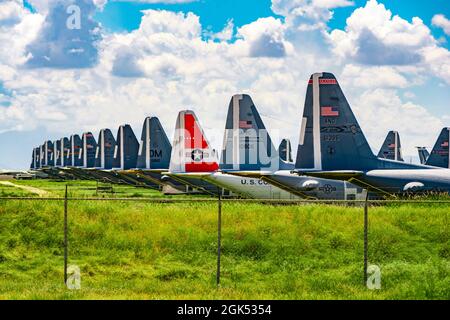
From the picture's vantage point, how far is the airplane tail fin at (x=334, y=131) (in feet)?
103

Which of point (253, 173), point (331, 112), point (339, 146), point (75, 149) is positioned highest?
point (331, 112)

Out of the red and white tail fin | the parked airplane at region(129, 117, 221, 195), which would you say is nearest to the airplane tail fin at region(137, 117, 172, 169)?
the parked airplane at region(129, 117, 221, 195)

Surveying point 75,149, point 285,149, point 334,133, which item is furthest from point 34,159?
point 334,133

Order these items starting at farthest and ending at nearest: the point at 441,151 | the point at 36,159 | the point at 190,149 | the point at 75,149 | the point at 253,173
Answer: the point at 36,159 → the point at 75,149 → the point at 441,151 → the point at 190,149 → the point at 253,173

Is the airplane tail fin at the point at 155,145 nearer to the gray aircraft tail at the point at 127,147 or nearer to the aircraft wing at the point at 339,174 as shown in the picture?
the gray aircraft tail at the point at 127,147

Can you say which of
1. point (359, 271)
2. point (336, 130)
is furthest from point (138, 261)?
point (336, 130)

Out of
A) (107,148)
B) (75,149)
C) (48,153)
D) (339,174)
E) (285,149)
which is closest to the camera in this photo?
(339,174)

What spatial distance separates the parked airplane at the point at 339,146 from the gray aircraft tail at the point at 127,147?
4025cm

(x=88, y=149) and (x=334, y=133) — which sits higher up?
(x=88, y=149)

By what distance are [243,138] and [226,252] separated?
18964 millimetres

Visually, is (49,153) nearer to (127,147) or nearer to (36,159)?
(36,159)

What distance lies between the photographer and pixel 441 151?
55938 millimetres

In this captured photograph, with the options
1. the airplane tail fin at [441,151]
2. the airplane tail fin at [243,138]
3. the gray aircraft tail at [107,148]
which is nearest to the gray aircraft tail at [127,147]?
the gray aircraft tail at [107,148]

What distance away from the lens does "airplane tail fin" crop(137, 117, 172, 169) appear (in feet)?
194
